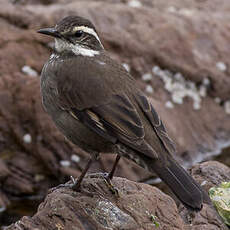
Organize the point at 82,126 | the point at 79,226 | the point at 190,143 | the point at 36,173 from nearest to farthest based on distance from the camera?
1. the point at 79,226
2. the point at 82,126
3. the point at 36,173
4. the point at 190,143

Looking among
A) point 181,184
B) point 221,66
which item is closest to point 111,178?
point 181,184

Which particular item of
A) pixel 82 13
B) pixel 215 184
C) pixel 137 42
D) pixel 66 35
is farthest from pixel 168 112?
pixel 66 35

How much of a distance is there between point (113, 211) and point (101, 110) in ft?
3.47

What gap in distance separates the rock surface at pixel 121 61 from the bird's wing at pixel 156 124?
12.9ft

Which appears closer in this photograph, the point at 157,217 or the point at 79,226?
the point at 79,226

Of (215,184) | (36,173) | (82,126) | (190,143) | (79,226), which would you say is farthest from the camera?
(190,143)

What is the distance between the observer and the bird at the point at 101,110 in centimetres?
675

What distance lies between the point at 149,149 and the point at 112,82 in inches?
38.6

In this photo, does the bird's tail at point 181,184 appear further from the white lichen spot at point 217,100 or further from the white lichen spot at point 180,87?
the white lichen spot at point 217,100

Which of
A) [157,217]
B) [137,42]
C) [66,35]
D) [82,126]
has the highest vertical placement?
[66,35]

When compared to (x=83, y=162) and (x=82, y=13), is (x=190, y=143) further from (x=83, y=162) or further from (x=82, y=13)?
(x=82, y=13)

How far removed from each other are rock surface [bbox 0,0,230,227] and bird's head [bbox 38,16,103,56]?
3.65m

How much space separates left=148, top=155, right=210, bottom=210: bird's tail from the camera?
Result: 650 cm

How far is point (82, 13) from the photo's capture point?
12.8 meters
